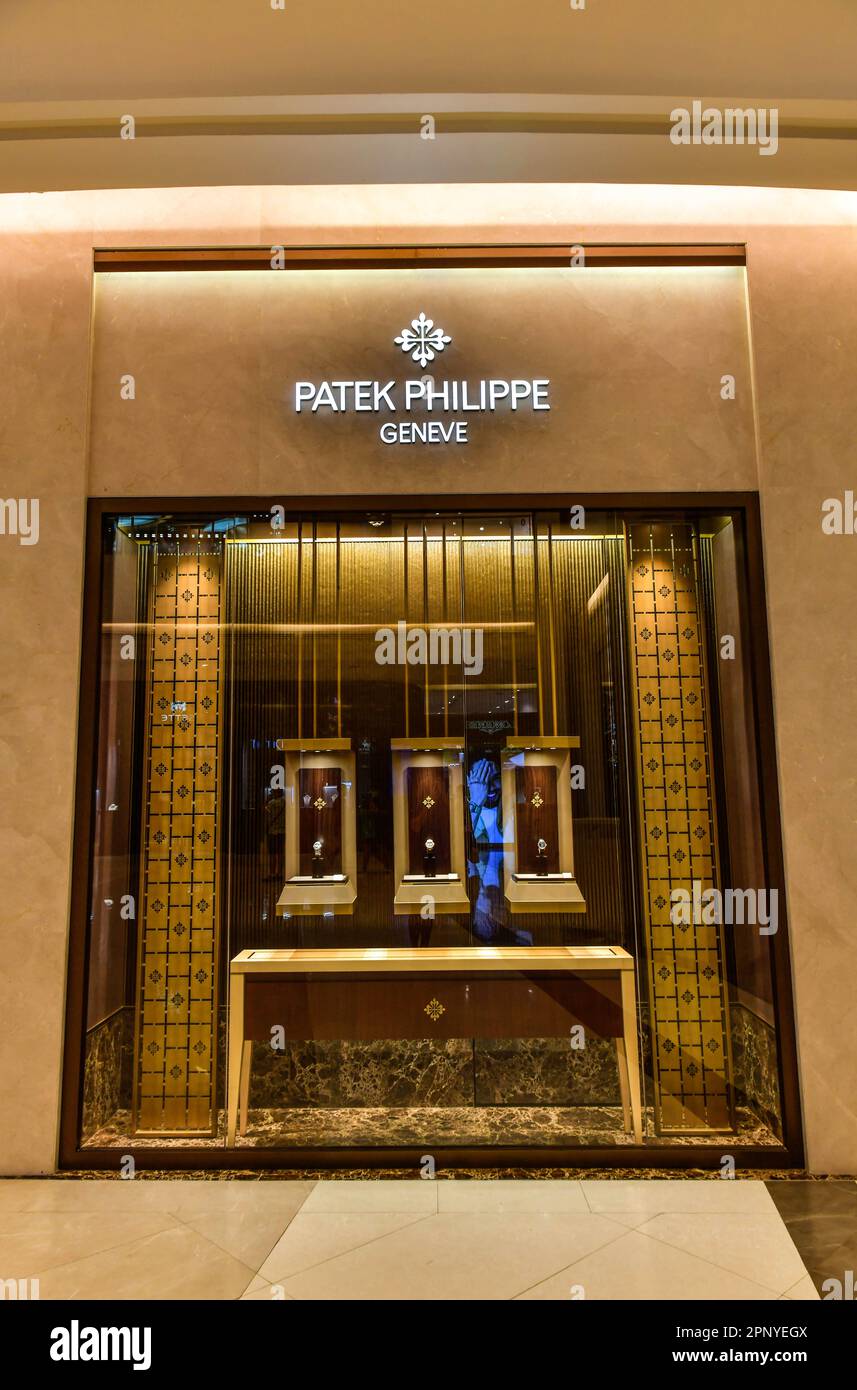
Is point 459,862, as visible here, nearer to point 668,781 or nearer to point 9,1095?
point 668,781

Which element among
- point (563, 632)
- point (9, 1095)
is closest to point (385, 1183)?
point (9, 1095)

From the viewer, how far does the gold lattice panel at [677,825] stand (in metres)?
4.36

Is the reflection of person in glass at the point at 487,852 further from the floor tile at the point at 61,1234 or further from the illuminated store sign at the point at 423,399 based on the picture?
the floor tile at the point at 61,1234

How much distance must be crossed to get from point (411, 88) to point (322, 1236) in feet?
16.7

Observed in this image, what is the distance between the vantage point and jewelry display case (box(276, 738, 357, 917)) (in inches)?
175

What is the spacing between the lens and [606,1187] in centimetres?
393

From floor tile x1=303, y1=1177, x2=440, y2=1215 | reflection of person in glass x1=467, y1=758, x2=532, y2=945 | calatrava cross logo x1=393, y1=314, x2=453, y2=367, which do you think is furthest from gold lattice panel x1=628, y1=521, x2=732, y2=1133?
calatrava cross logo x1=393, y1=314, x2=453, y2=367

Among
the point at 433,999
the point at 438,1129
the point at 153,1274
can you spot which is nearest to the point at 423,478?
the point at 433,999

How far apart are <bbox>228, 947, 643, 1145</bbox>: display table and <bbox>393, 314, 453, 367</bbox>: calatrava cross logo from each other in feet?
10.8

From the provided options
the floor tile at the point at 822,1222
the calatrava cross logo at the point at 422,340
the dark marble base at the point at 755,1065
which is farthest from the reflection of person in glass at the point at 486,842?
the calatrava cross logo at the point at 422,340

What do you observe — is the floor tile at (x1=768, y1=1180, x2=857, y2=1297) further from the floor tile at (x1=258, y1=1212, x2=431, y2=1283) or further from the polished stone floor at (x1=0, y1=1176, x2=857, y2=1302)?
the floor tile at (x1=258, y1=1212, x2=431, y2=1283)

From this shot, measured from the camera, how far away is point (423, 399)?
4.60m

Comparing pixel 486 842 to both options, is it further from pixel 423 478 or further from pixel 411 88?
pixel 411 88

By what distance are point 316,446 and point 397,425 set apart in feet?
1.51
